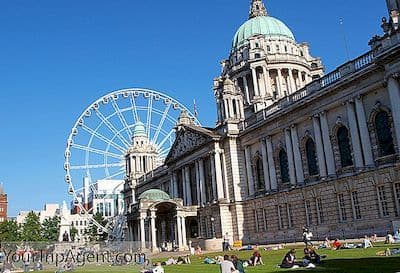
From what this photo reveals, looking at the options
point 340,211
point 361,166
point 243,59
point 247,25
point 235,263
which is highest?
point 247,25

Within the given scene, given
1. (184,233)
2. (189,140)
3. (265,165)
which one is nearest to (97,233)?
(189,140)

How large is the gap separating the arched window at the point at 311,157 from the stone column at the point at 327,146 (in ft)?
8.51

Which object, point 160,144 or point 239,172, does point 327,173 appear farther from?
point 160,144

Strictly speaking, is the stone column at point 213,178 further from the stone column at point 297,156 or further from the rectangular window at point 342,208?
the rectangular window at point 342,208

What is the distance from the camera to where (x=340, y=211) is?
49719mm

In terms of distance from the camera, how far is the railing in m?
47.1

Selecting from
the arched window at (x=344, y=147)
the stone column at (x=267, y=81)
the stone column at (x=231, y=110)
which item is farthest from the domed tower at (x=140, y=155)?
the arched window at (x=344, y=147)

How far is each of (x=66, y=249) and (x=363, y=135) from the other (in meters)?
29.4

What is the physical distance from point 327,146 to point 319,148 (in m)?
1.34

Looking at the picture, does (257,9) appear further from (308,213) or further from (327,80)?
(308,213)

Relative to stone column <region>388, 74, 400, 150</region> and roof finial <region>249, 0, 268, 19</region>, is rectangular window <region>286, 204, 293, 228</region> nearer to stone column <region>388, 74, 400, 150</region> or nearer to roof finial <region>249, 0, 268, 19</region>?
stone column <region>388, 74, 400, 150</region>

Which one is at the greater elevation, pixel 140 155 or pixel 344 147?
pixel 140 155

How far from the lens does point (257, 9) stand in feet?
348

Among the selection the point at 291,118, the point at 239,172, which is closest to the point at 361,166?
the point at 291,118
